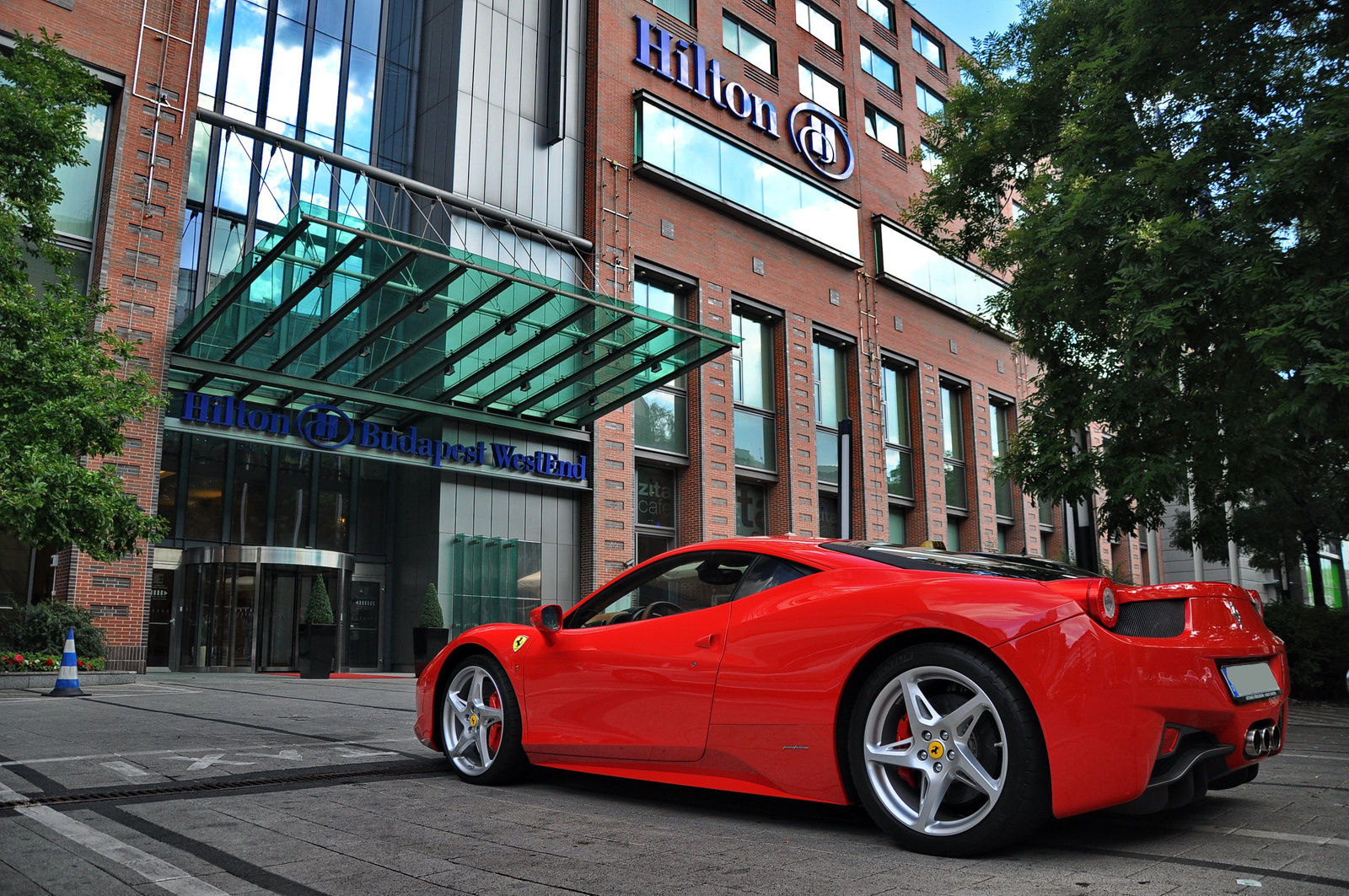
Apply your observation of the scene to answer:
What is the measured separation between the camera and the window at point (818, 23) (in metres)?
32.7

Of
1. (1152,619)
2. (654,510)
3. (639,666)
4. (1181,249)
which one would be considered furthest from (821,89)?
(1152,619)

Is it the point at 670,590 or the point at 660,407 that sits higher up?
the point at 660,407

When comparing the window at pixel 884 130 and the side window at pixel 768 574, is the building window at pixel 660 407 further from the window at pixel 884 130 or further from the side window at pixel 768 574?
the side window at pixel 768 574

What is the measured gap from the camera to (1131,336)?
920cm

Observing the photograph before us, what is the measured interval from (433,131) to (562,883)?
22.9 meters

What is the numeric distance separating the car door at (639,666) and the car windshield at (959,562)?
541 millimetres

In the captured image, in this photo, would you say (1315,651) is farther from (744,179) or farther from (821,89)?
(821,89)

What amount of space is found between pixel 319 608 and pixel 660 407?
10.4 metres

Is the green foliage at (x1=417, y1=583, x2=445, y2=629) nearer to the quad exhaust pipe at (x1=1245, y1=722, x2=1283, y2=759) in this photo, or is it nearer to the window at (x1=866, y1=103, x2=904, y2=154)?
the quad exhaust pipe at (x1=1245, y1=722, x2=1283, y2=759)

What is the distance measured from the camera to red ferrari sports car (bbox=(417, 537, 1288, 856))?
3.23 m

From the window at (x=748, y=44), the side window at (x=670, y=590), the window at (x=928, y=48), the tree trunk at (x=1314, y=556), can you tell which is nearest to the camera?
the side window at (x=670, y=590)

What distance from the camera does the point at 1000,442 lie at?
38.3 m

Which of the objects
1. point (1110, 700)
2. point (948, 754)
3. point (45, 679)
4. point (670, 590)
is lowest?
point (45, 679)

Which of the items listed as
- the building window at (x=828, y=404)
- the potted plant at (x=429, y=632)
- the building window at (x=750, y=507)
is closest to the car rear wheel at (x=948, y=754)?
the potted plant at (x=429, y=632)
